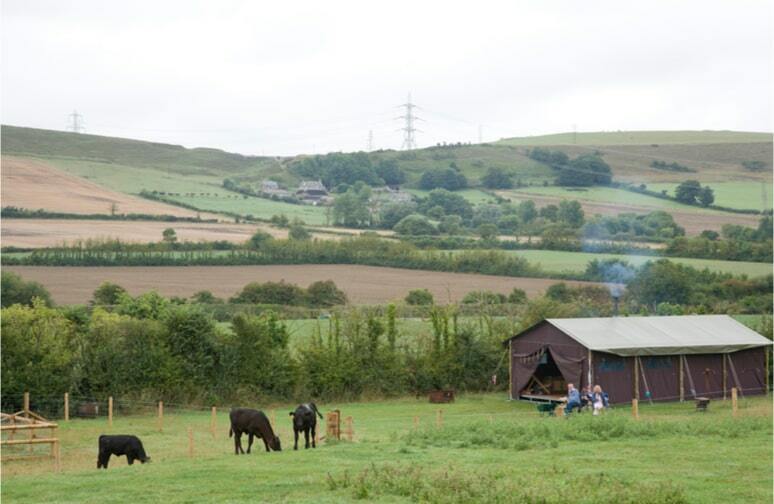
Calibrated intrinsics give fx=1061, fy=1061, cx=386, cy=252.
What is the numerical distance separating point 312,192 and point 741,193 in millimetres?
44566

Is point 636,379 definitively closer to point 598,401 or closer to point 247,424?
point 598,401

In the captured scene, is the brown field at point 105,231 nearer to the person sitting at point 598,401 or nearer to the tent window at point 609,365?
the tent window at point 609,365

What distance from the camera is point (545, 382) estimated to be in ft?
120

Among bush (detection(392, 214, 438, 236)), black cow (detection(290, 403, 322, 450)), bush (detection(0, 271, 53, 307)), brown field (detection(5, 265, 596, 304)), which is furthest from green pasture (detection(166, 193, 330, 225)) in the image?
black cow (detection(290, 403, 322, 450))

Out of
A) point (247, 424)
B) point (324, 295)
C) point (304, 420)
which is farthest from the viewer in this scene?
point (324, 295)

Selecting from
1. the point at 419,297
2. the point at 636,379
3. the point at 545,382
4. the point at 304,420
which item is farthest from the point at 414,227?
the point at 304,420

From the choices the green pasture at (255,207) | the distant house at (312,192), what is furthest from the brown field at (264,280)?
the distant house at (312,192)

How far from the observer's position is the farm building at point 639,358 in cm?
3381

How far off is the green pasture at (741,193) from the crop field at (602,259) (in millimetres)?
24684

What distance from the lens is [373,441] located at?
23438mm

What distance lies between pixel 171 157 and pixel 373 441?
10727 cm

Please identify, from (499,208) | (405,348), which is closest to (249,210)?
(499,208)

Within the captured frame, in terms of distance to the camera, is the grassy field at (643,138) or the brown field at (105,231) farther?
the grassy field at (643,138)

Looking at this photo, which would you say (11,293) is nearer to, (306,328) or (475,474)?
(306,328)
